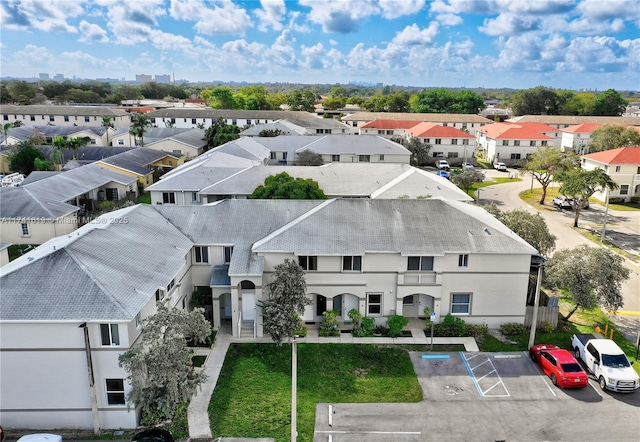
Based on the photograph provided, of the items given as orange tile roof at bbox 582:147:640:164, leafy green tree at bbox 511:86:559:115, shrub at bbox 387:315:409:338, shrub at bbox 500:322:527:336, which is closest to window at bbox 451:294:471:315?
shrub at bbox 500:322:527:336

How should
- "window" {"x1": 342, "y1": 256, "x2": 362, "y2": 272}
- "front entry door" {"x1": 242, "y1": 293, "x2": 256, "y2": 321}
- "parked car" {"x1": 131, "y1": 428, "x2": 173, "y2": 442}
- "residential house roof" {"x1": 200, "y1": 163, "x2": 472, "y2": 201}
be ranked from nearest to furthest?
"parked car" {"x1": 131, "y1": 428, "x2": 173, "y2": 442} → "front entry door" {"x1": 242, "y1": 293, "x2": 256, "y2": 321} → "window" {"x1": 342, "y1": 256, "x2": 362, "y2": 272} → "residential house roof" {"x1": 200, "y1": 163, "x2": 472, "y2": 201}

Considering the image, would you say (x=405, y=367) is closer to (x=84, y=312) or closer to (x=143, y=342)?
(x=143, y=342)

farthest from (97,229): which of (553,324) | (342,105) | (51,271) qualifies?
(342,105)

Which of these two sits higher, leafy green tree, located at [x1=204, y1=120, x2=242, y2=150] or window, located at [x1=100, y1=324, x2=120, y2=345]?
leafy green tree, located at [x1=204, y1=120, x2=242, y2=150]

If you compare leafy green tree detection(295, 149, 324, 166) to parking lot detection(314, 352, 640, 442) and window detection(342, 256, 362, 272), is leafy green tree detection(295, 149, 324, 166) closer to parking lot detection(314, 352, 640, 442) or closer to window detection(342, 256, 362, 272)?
window detection(342, 256, 362, 272)

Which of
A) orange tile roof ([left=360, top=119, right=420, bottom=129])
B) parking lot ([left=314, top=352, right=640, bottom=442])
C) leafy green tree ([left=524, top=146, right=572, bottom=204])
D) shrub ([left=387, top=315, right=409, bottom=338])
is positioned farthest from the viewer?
orange tile roof ([left=360, top=119, right=420, bottom=129])

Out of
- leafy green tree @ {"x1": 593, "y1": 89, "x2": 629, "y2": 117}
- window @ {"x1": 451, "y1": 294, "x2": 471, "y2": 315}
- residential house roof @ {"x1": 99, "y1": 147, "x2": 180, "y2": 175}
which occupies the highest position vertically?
leafy green tree @ {"x1": 593, "y1": 89, "x2": 629, "y2": 117}

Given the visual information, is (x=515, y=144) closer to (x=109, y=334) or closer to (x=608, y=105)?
(x=608, y=105)
